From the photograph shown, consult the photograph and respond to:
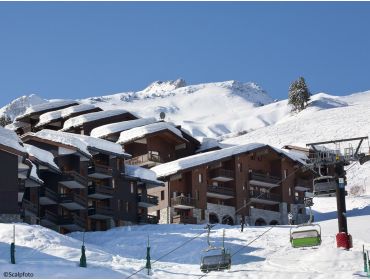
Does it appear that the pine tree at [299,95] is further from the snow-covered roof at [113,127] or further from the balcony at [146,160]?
the balcony at [146,160]

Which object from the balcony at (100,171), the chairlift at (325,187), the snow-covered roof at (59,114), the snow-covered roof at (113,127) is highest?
the snow-covered roof at (59,114)

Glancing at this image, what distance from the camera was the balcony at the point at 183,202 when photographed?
75.1 m

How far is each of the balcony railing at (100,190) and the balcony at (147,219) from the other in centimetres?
423

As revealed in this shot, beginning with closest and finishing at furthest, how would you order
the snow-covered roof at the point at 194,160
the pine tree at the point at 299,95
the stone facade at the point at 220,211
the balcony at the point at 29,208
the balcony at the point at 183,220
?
the balcony at the point at 29,208 → the balcony at the point at 183,220 → the snow-covered roof at the point at 194,160 → the stone facade at the point at 220,211 → the pine tree at the point at 299,95

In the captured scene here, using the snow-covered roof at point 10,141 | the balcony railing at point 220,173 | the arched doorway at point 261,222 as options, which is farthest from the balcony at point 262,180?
the snow-covered roof at point 10,141

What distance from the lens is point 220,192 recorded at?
3169 inches

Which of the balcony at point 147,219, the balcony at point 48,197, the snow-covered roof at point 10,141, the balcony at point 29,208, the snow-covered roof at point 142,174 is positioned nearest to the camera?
the snow-covered roof at point 10,141

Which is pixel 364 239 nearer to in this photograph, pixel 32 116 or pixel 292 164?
pixel 292 164

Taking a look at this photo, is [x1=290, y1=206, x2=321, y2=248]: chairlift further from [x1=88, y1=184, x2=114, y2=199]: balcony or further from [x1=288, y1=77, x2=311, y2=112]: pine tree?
[x1=288, y1=77, x2=311, y2=112]: pine tree

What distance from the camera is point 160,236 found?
183 ft

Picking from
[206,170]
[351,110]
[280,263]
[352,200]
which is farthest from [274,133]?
[280,263]

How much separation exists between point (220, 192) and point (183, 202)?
6.37 m

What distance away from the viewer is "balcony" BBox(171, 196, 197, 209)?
75.1 meters

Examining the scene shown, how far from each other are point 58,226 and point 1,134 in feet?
32.6
